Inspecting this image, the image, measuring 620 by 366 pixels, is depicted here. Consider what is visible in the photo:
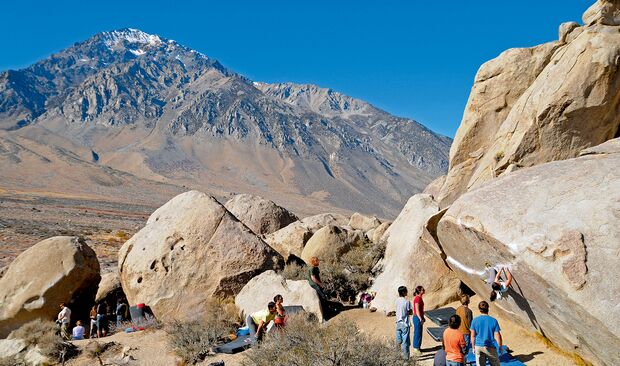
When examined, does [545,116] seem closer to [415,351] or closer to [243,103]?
[415,351]

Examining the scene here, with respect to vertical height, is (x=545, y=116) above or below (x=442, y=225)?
above

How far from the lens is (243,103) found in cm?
19900

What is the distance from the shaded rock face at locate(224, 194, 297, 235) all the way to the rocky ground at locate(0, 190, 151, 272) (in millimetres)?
8314

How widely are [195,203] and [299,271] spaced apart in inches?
147

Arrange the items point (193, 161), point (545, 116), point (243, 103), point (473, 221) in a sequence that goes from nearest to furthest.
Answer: point (473, 221) → point (545, 116) → point (193, 161) → point (243, 103)

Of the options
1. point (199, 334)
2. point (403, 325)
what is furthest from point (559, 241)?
point (199, 334)

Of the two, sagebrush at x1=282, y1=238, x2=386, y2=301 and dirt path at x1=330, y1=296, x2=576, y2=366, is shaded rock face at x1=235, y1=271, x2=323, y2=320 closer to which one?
sagebrush at x1=282, y1=238, x2=386, y2=301

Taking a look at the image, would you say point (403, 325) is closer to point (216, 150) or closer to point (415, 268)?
point (415, 268)

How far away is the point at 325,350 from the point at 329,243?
906 cm

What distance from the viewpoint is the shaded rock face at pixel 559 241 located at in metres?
6.98

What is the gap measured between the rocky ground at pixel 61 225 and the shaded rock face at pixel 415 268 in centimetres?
1611

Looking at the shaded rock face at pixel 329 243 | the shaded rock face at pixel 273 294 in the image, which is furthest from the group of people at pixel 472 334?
the shaded rock face at pixel 329 243

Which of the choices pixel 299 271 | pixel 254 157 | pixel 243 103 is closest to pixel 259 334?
pixel 299 271

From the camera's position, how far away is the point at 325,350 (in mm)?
7328
